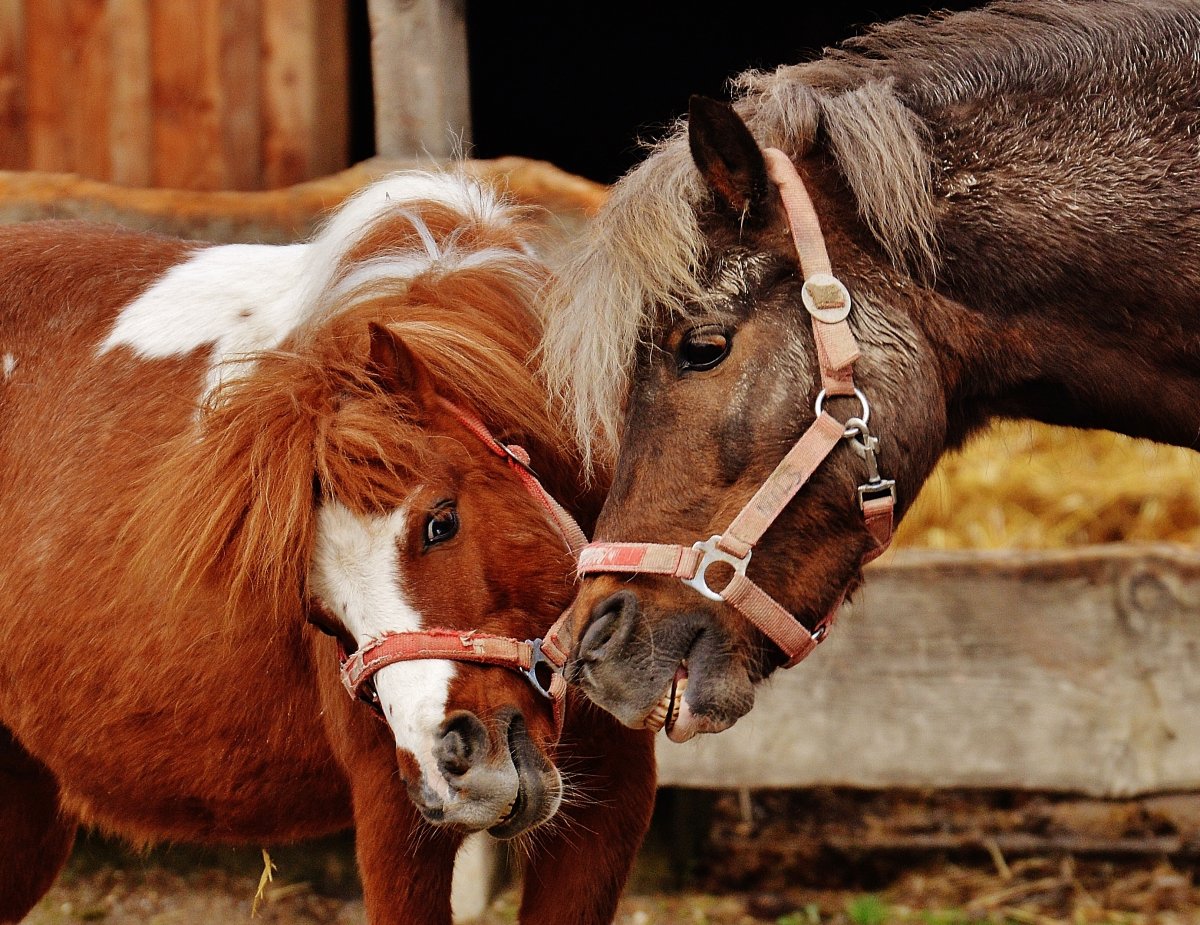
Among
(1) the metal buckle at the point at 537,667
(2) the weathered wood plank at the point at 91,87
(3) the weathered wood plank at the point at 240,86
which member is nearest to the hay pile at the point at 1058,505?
(3) the weathered wood plank at the point at 240,86

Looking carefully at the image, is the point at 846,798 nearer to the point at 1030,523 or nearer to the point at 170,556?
the point at 1030,523

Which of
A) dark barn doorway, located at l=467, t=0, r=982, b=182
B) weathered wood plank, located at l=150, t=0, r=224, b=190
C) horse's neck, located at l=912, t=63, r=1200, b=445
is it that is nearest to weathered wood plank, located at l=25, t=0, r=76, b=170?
weathered wood plank, located at l=150, t=0, r=224, b=190

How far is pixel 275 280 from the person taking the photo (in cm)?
254

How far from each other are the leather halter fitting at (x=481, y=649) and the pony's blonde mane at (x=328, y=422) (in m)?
0.06

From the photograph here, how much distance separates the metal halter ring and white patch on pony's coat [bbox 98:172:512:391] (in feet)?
2.56

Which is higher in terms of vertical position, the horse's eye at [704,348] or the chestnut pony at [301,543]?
the horse's eye at [704,348]

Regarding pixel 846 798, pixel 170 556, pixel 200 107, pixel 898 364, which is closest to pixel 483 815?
pixel 170 556

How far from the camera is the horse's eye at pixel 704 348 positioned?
5.96ft

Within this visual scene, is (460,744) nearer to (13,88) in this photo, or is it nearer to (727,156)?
(727,156)

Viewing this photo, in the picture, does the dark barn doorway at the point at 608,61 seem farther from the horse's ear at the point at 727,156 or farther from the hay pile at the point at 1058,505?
the horse's ear at the point at 727,156

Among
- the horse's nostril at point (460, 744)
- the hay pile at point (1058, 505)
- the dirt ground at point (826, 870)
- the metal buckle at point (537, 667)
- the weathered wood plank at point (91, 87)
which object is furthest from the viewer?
the hay pile at point (1058, 505)

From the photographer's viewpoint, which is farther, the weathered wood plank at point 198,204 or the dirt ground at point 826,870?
the dirt ground at point 826,870

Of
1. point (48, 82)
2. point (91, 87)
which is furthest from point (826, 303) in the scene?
point (48, 82)

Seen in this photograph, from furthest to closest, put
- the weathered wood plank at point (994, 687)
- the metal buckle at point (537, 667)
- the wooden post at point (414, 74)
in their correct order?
the wooden post at point (414, 74) → the weathered wood plank at point (994, 687) → the metal buckle at point (537, 667)
